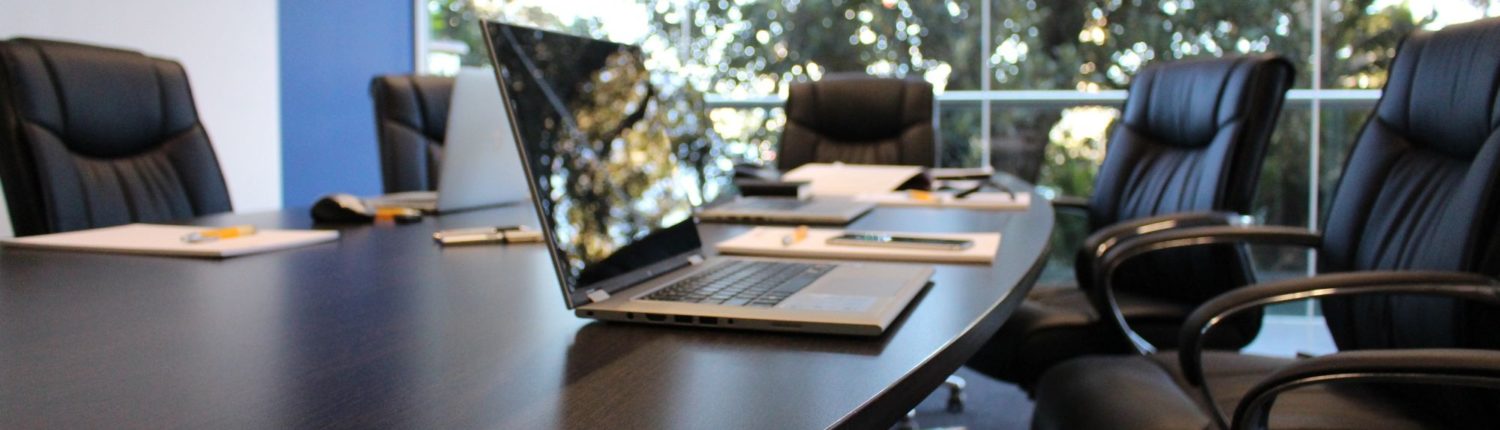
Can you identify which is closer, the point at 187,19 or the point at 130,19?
the point at 130,19

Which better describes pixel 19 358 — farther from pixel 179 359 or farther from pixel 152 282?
pixel 152 282

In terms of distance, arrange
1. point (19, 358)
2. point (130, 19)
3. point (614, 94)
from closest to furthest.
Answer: point (19, 358) → point (614, 94) → point (130, 19)

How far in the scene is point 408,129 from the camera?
3.10 m

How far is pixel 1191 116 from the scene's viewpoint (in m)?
2.51

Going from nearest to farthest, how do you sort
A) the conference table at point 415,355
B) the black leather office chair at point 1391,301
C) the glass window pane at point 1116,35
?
the conference table at point 415,355, the black leather office chair at point 1391,301, the glass window pane at point 1116,35

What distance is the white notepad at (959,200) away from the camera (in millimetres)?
2203

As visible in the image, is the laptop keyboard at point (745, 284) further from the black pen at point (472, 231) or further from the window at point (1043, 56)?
the window at point (1043, 56)

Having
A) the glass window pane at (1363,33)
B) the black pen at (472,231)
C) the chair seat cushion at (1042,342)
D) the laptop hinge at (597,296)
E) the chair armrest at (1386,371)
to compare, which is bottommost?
the chair seat cushion at (1042,342)

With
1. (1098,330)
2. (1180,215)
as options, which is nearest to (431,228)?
(1098,330)

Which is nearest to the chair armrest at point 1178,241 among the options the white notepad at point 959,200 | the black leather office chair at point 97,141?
the white notepad at point 959,200

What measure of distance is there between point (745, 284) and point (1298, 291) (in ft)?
2.49

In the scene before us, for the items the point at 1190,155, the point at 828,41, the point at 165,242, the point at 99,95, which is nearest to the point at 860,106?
the point at 828,41

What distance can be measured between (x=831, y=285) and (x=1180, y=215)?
53.3 inches

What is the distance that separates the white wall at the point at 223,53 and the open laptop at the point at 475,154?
220 cm
